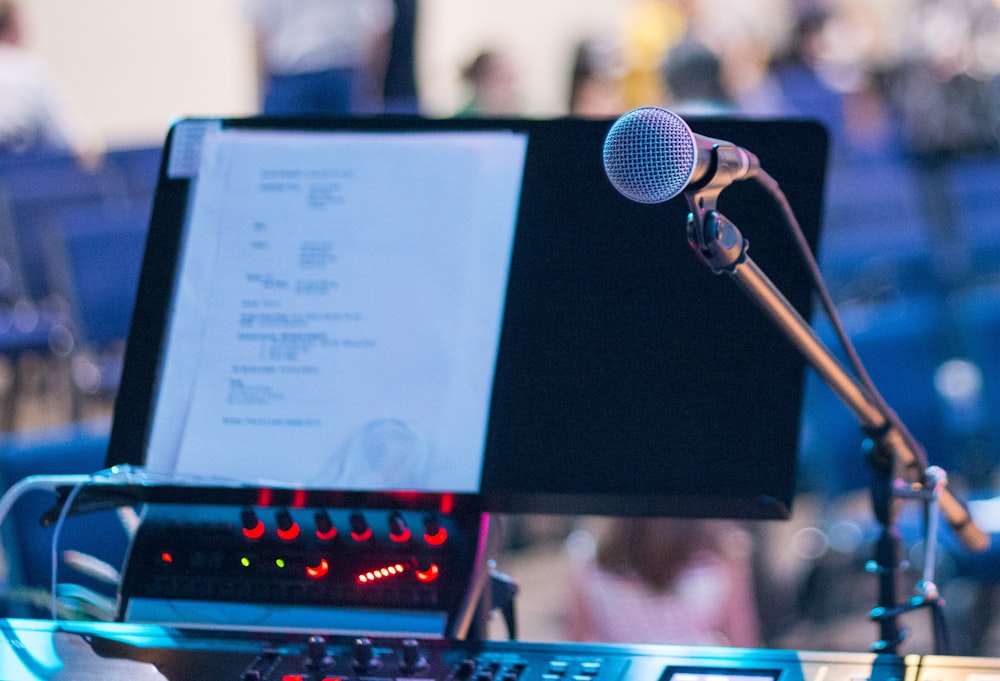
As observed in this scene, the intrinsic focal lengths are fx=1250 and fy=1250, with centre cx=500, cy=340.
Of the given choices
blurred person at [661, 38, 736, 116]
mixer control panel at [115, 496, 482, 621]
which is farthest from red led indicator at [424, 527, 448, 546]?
blurred person at [661, 38, 736, 116]

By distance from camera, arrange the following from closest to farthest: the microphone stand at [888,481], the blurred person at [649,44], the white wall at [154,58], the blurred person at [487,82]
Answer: the microphone stand at [888,481] → the blurred person at [487,82] → the blurred person at [649,44] → the white wall at [154,58]

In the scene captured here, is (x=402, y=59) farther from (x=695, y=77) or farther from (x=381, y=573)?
(x=381, y=573)

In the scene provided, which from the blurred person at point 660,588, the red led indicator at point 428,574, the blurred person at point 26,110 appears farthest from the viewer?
the blurred person at point 26,110

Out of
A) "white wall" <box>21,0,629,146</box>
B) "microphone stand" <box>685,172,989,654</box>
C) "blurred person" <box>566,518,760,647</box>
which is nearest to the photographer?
"microphone stand" <box>685,172,989,654</box>

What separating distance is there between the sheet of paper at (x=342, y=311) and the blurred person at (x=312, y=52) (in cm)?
285

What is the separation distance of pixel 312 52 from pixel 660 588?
7.84 feet

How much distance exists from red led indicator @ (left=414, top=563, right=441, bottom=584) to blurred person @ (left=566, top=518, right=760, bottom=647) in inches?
48.3

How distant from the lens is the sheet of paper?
1.04 metres

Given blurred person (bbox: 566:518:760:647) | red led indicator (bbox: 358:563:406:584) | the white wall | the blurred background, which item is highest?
the white wall

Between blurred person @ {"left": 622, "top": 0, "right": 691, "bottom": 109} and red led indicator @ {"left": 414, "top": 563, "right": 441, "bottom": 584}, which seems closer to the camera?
red led indicator @ {"left": 414, "top": 563, "right": 441, "bottom": 584}

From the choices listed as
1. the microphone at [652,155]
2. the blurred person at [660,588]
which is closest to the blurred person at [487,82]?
the blurred person at [660,588]

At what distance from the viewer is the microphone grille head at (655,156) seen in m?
0.74

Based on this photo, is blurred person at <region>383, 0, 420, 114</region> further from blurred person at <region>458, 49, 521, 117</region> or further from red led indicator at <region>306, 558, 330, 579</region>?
red led indicator at <region>306, 558, 330, 579</region>

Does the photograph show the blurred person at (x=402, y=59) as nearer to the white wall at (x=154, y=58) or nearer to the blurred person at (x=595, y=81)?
the blurred person at (x=595, y=81)
